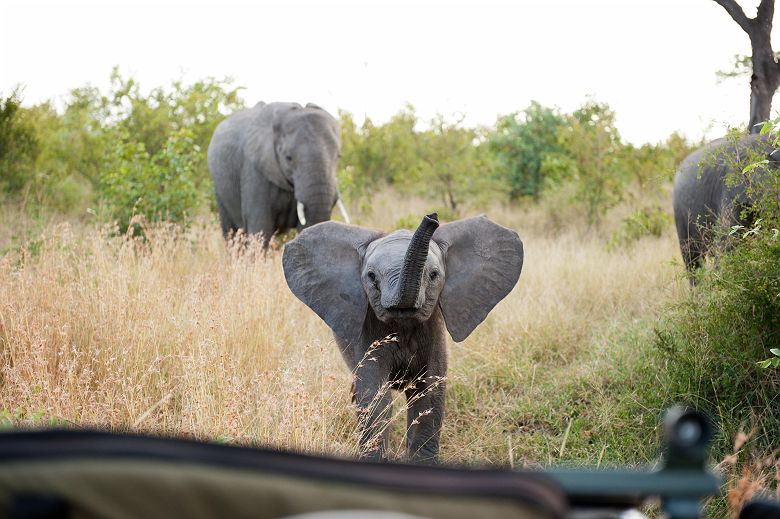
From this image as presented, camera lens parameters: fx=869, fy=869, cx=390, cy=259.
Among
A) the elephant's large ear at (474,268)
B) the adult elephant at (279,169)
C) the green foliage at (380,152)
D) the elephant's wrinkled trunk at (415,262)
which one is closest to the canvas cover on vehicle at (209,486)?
the elephant's wrinkled trunk at (415,262)

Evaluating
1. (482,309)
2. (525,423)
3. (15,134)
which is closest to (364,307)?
(482,309)

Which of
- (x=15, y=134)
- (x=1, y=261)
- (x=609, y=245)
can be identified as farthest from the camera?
(x=15, y=134)

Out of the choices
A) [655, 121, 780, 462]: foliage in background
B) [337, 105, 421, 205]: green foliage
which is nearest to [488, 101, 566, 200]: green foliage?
[337, 105, 421, 205]: green foliage

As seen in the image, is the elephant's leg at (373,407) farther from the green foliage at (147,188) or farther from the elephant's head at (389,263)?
the green foliage at (147,188)

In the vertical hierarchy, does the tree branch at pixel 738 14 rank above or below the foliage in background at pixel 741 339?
above

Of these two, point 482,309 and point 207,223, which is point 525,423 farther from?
point 207,223

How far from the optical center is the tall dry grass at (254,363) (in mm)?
4336

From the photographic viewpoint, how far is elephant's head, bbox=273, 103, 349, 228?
9.52 m

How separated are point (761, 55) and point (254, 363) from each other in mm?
4579

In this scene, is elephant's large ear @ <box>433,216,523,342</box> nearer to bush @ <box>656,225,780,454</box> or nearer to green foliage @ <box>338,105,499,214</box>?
bush @ <box>656,225,780,454</box>

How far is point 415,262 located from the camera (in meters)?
3.93

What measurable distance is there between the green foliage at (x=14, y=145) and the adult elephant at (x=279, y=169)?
4275 millimetres

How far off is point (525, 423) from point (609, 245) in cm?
624

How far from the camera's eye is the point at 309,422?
13.8ft
